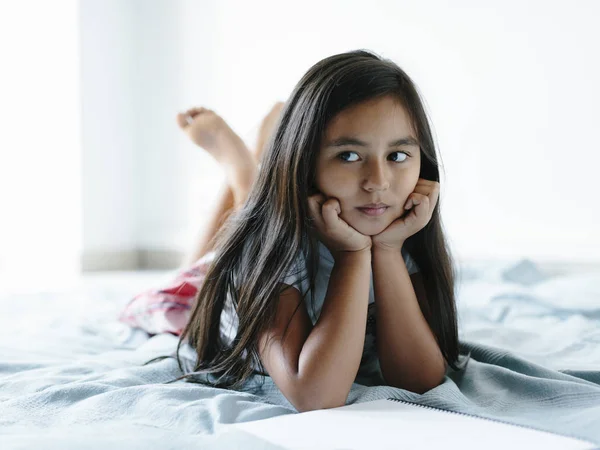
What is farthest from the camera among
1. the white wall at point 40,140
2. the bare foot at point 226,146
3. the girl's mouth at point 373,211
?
the white wall at point 40,140

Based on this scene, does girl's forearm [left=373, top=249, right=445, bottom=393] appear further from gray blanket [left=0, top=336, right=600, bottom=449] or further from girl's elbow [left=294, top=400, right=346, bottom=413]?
girl's elbow [left=294, top=400, right=346, bottom=413]

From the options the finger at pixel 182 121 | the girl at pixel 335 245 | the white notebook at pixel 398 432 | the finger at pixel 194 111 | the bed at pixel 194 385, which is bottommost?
the bed at pixel 194 385

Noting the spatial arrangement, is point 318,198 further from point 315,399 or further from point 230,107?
point 230,107

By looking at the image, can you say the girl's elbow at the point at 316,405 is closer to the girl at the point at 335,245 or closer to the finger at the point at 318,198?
the girl at the point at 335,245

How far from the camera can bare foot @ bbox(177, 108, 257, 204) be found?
59.8 inches

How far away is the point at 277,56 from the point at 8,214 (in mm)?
1265

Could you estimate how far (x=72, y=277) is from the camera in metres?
2.91

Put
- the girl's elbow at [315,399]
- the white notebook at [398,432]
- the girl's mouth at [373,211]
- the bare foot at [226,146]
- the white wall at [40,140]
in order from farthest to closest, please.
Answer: the white wall at [40,140]
the bare foot at [226,146]
the girl's mouth at [373,211]
the girl's elbow at [315,399]
the white notebook at [398,432]

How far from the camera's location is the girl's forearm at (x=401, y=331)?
3.00 feet

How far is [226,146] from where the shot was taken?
155 cm

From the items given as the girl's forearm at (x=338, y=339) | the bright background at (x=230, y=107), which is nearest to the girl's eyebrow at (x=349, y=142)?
the girl's forearm at (x=338, y=339)

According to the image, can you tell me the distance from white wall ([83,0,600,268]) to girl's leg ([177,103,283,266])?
198 millimetres

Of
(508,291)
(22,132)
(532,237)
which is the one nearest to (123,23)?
(22,132)

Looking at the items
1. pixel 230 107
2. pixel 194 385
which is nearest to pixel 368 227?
pixel 194 385
